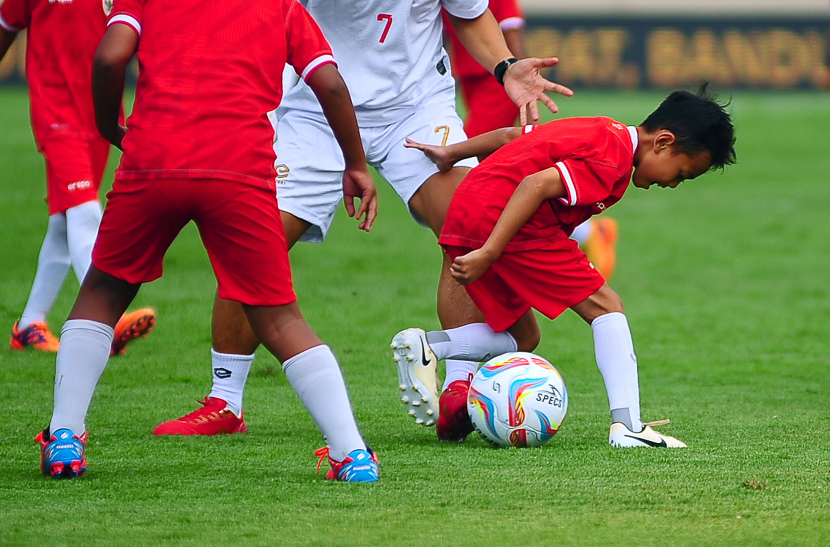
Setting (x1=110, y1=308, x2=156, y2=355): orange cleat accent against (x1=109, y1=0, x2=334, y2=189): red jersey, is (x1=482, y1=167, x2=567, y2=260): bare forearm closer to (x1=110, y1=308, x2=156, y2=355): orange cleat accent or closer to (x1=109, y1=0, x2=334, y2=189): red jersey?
(x1=109, y1=0, x2=334, y2=189): red jersey

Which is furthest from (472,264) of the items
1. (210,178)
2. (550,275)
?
(210,178)

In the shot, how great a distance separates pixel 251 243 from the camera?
3.56m

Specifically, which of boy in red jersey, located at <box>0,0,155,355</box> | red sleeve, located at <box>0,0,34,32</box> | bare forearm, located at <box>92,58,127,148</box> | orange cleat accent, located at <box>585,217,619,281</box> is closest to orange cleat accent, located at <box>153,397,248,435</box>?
bare forearm, located at <box>92,58,127,148</box>

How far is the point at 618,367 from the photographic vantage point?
14.4 ft

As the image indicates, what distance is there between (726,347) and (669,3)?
88.1 ft

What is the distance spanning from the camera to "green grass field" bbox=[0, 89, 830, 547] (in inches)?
125

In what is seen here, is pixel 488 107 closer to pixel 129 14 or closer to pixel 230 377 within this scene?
pixel 230 377

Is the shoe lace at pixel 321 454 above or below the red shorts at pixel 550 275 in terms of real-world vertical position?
below

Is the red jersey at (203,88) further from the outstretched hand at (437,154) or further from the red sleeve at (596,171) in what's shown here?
the outstretched hand at (437,154)

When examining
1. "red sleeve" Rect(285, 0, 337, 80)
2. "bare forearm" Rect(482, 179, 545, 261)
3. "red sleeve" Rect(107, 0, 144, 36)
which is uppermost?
"red sleeve" Rect(107, 0, 144, 36)

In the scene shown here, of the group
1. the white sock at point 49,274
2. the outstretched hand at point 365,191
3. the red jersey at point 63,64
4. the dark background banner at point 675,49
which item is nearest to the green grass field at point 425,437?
the white sock at point 49,274

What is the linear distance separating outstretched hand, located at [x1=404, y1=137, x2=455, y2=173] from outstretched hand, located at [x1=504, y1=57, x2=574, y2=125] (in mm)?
338

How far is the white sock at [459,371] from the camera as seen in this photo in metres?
4.79

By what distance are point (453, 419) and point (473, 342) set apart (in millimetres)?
332
